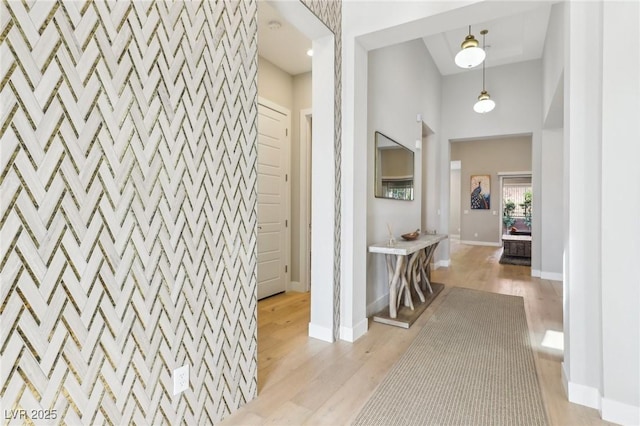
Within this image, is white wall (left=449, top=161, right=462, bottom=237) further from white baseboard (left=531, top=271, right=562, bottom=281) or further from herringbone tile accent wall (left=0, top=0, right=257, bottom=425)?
herringbone tile accent wall (left=0, top=0, right=257, bottom=425)

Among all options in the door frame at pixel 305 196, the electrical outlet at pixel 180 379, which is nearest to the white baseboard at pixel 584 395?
the electrical outlet at pixel 180 379

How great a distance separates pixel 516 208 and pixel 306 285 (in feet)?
28.6

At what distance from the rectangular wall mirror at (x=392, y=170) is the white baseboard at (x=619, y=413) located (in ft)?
7.68

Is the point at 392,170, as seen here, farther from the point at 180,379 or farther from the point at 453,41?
the point at 180,379

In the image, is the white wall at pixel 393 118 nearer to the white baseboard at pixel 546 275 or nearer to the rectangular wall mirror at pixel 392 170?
the rectangular wall mirror at pixel 392 170

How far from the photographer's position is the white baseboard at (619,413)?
169 centimetres

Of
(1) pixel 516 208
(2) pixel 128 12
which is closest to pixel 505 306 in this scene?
(2) pixel 128 12

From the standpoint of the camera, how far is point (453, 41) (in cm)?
512

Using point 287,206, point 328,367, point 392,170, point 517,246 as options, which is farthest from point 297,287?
point 517,246

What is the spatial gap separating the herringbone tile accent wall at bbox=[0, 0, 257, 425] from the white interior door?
6.89 feet

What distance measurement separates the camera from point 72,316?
1.17m

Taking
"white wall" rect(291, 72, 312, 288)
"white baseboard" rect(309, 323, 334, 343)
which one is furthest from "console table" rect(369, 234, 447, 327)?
"white wall" rect(291, 72, 312, 288)

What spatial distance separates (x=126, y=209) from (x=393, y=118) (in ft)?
10.7

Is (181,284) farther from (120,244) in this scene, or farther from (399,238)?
(399,238)
